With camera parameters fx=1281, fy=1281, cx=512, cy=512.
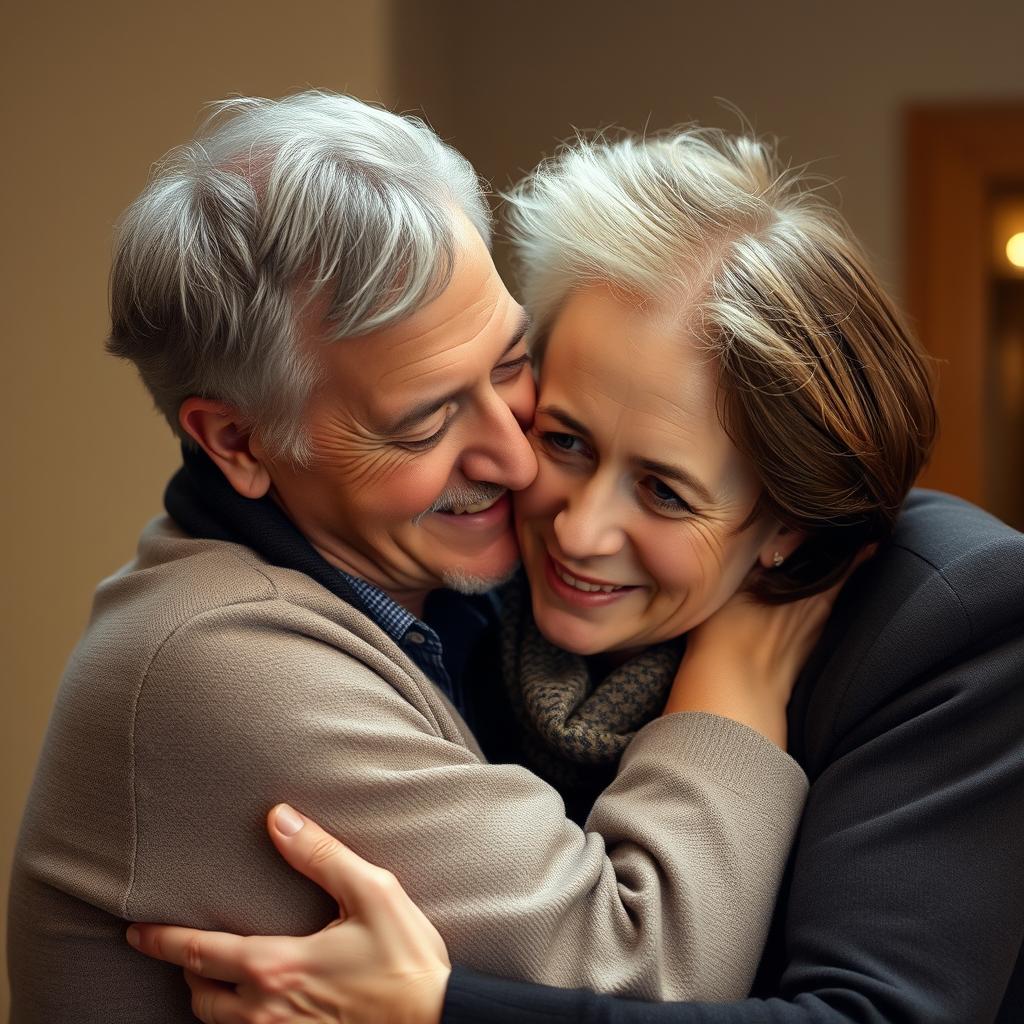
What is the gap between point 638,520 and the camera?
5.10 ft

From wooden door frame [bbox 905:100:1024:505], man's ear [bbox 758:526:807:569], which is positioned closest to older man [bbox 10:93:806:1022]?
man's ear [bbox 758:526:807:569]

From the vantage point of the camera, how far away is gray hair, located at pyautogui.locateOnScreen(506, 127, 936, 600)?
148 cm

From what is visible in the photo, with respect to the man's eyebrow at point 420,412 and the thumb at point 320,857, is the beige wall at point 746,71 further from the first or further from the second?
the thumb at point 320,857

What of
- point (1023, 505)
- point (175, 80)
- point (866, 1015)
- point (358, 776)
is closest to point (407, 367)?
point (358, 776)

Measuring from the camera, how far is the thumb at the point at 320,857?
1268mm

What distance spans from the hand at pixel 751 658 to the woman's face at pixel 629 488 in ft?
0.11

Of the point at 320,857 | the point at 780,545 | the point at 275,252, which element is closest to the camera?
the point at 320,857

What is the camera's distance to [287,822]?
1.28 metres

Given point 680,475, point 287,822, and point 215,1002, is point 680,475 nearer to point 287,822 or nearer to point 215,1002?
point 287,822

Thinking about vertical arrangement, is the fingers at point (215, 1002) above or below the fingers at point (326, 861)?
below

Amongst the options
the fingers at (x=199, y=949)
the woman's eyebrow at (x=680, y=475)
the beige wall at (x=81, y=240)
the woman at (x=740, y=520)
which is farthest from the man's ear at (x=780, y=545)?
the beige wall at (x=81, y=240)

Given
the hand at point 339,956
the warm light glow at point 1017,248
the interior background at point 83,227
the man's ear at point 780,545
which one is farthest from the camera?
the warm light glow at point 1017,248

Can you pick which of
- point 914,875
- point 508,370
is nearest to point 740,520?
point 508,370

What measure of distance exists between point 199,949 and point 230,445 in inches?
22.8
